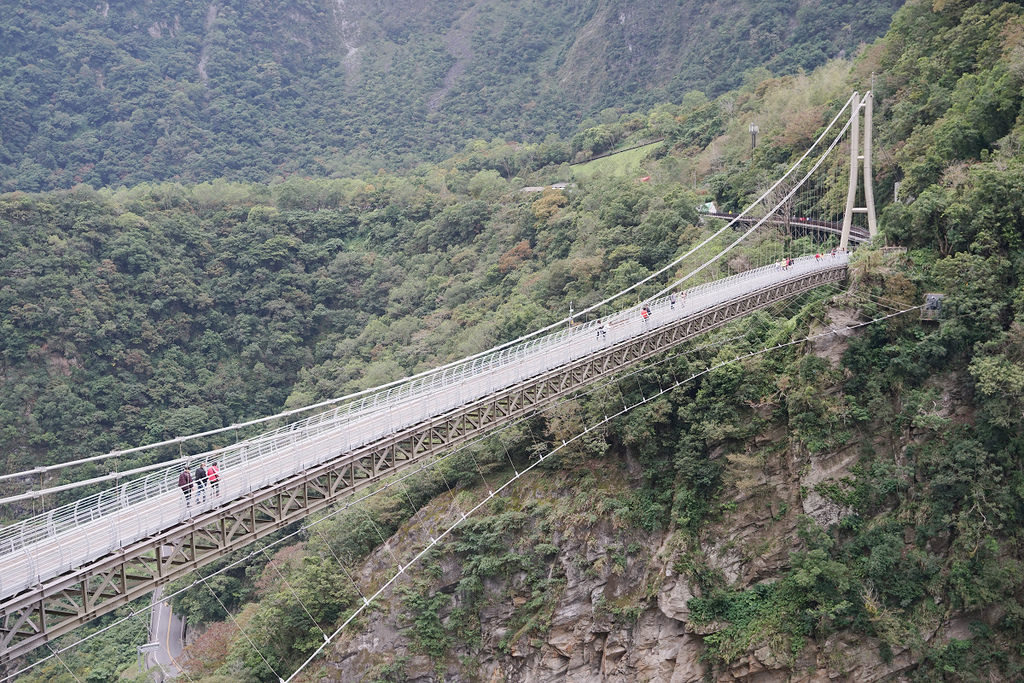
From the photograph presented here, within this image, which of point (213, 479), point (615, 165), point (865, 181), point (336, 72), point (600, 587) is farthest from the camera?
point (336, 72)

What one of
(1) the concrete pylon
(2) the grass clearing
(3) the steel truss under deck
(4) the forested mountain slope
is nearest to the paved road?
(3) the steel truss under deck

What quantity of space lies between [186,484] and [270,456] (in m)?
1.99

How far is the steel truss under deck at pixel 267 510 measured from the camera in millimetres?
11836

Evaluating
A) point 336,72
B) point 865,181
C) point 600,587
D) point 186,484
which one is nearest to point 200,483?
point 186,484

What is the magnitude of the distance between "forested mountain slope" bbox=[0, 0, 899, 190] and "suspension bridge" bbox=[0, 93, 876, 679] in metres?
59.2

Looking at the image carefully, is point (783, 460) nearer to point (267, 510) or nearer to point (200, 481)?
point (267, 510)

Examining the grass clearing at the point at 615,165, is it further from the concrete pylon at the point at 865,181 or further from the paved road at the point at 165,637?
the paved road at the point at 165,637

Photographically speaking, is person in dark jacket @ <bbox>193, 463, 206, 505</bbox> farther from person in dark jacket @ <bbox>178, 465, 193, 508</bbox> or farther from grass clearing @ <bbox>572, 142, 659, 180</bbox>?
grass clearing @ <bbox>572, 142, 659, 180</bbox>

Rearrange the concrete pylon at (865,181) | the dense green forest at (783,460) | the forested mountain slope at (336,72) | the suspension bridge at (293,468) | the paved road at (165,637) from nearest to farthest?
the suspension bridge at (293,468), the dense green forest at (783,460), the concrete pylon at (865,181), the paved road at (165,637), the forested mountain slope at (336,72)

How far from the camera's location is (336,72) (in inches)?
4200

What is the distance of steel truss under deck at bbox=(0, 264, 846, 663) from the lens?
11.8 metres

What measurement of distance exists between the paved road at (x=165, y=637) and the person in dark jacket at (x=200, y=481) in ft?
64.7

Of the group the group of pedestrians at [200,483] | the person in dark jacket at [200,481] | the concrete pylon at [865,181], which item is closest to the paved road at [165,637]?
the person in dark jacket at [200,481]

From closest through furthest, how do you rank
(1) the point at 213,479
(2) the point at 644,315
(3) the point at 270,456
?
(1) the point at 213,479 < (3) the point at 270,456 < (2) the point at 644,315
